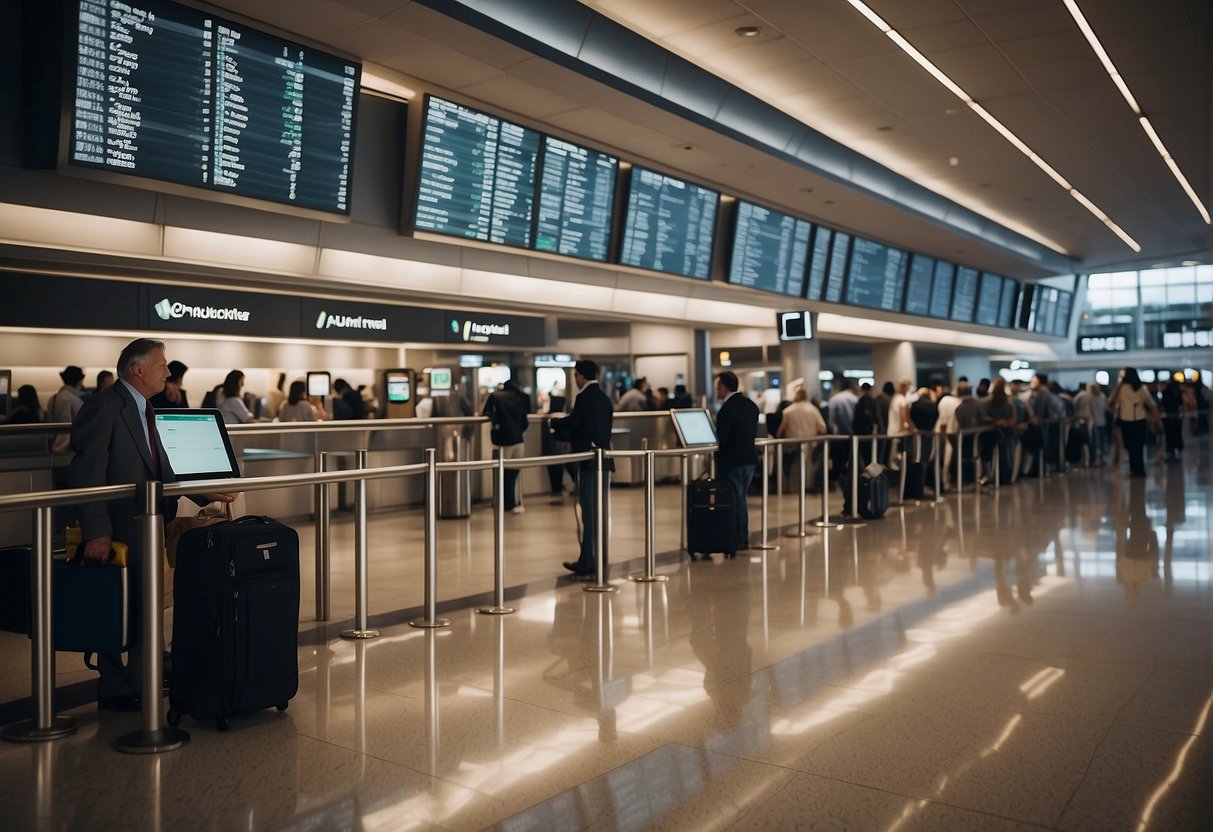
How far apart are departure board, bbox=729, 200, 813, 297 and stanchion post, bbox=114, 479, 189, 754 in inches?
436

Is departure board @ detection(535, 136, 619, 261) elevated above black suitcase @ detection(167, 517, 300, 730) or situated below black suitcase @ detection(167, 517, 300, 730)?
above

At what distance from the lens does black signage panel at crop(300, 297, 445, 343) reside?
34.8 feet

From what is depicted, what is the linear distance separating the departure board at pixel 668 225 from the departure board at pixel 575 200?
19.9 inches

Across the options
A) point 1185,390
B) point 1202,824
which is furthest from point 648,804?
point 1185,390

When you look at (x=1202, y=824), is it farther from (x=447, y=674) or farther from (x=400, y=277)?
(x=400, y=277)

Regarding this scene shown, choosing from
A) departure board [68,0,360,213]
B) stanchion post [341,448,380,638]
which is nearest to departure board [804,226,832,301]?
departure board [68,0,360,213]

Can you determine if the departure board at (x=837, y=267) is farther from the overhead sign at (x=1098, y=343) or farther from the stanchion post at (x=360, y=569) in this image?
the overhead sign at (x=1098, y=343)

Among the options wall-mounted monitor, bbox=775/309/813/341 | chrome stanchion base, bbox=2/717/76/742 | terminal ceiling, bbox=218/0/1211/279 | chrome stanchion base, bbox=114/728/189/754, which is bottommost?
chrome stanchion base, bbox=2/717/76/742

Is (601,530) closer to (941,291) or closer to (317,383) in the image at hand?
(317,383)

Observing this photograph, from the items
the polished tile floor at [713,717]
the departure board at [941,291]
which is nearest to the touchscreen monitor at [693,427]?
the polished tile floor at [713,717]

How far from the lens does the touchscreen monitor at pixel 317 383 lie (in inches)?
525

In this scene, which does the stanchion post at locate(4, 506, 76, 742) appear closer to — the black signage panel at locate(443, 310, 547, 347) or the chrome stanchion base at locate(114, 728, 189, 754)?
the chrome stanchion base at locate(114, 728, 189, 754)

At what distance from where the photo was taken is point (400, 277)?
10297 millimetres

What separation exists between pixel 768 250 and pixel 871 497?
5.05 meters
